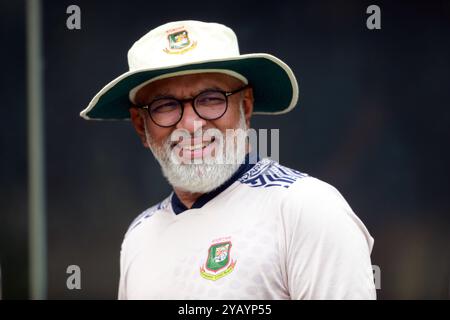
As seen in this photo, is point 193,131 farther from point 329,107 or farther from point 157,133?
point 329,107

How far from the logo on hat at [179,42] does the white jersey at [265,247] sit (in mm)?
498

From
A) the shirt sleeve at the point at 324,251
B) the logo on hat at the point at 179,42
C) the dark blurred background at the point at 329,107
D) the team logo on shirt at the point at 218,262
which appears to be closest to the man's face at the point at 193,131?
the logo on hat at the point at 179,42

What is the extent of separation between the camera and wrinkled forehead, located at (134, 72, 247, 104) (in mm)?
2430

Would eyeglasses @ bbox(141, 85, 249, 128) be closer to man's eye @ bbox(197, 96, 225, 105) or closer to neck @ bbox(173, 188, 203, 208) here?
man's eye @ bbox(197, 96, 225, 105)

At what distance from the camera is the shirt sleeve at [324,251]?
1.99 meters

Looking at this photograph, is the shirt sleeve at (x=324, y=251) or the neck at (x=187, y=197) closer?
the shirt sleeve at (x=324, y=251)

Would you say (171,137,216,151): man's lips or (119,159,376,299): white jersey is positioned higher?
(171,137,216,151): man's lips

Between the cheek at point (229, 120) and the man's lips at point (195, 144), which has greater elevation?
the cheek at point (229, 120)

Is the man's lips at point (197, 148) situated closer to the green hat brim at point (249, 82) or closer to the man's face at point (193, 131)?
the man's face at point (193, 131)

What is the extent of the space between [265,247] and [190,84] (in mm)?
693

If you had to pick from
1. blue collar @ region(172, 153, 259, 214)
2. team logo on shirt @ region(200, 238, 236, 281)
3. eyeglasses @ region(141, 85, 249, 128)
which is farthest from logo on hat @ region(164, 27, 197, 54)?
team logo on shirt @ region(200, 238, 236, 281)

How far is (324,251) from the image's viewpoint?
200 cm

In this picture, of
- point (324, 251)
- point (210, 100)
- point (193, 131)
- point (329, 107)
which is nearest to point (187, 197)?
point (193, 131)
